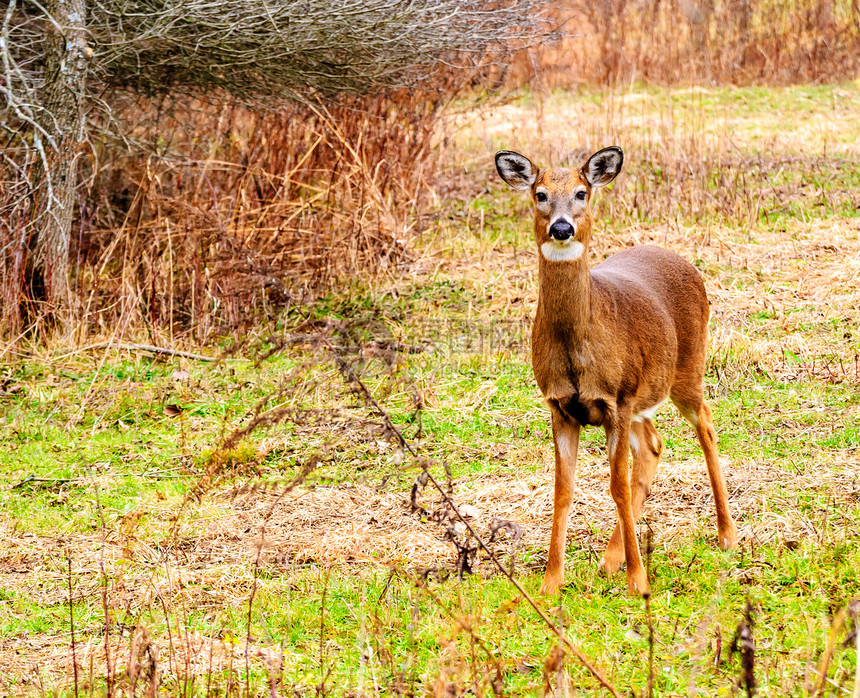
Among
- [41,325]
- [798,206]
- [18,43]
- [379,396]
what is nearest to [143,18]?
[18,43]

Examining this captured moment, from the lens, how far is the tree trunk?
8781mm

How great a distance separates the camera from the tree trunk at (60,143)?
8.78m

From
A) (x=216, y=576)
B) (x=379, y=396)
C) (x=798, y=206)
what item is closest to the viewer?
(x=216, y=576)

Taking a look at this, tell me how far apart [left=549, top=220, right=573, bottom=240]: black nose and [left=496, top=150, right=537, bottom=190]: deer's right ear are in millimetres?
484

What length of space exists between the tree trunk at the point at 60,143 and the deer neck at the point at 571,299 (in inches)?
204

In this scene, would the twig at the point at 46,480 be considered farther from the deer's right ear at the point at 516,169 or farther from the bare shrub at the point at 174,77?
the deer's right ear at the point at 516,169

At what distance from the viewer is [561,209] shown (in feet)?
15.2

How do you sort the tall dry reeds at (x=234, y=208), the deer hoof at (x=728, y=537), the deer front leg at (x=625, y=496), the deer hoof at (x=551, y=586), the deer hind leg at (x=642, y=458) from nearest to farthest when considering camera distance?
the deer front leg at (x=625, y=496)
the deer hoof at (x=551, y=586)
the deer hoof at (x=728, y=537)
the deer hind leg at (x=642, y=458)
the tall dry reeds at (x=234, y=208)

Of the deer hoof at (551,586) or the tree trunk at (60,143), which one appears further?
the tree trunk at (60,143)

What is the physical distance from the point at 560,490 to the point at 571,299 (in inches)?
33.6

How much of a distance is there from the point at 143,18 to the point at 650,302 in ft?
19.0

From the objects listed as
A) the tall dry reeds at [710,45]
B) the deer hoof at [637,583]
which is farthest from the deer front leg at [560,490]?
the tall dry reeds at [710,45]

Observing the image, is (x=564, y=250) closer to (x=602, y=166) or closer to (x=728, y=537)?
(x=602, y=166)

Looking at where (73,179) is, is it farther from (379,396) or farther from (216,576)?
(216,576)
